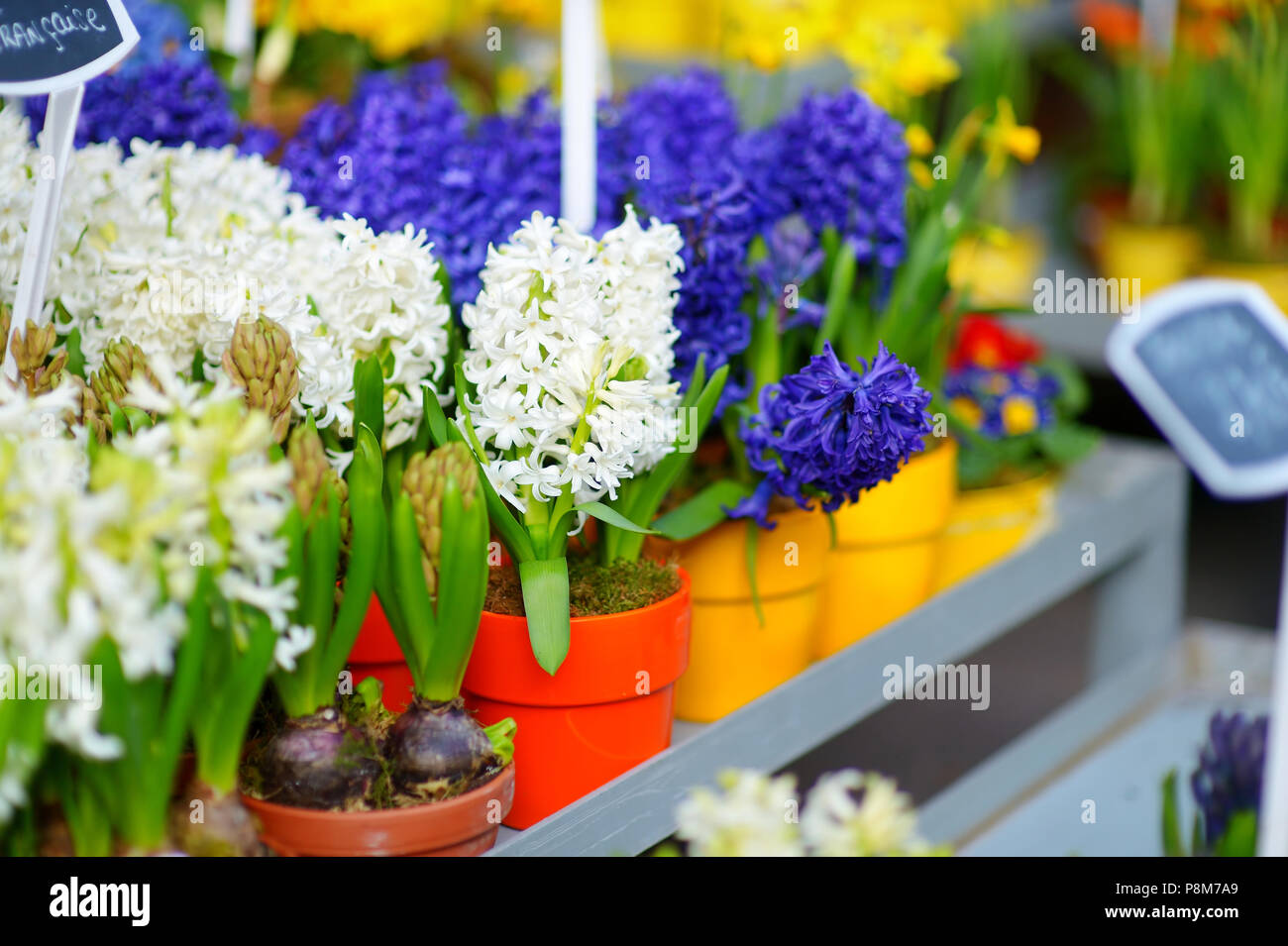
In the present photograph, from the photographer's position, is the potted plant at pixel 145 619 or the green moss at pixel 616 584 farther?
the green moss at pixel 616 584

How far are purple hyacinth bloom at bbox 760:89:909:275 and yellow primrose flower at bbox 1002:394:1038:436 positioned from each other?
46 cm

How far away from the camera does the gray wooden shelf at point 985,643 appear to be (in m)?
1.06

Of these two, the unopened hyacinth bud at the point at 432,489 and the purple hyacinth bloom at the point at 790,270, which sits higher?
the purple hyacinth bloom at the point at 790,270

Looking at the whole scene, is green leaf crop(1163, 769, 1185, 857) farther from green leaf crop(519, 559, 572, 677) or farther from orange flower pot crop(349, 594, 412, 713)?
orange flower pot crop(349, 594, 412, 713)

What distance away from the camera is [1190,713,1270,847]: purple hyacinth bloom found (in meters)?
1.08

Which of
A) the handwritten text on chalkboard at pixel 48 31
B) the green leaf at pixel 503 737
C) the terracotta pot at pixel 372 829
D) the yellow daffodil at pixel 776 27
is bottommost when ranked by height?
the terracotta pot at pixel 372 829

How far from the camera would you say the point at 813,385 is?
1076mm

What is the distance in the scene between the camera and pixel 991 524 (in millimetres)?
1646

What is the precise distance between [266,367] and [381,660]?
29 centimetres

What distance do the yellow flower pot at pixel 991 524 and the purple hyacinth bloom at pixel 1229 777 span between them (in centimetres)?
43

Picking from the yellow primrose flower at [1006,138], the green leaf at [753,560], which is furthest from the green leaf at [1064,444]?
the green leaf at [753,560]

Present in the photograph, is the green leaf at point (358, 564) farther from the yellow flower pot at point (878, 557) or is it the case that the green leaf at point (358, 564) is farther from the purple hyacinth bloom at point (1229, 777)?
the purple hyacinth bloom at point (1229, 777)

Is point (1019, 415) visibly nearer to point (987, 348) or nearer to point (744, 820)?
point (987, 348)
